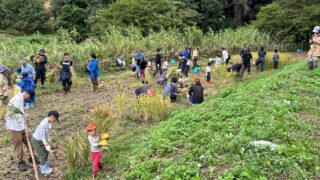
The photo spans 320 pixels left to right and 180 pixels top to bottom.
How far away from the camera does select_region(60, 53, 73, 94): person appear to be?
12.3 meters

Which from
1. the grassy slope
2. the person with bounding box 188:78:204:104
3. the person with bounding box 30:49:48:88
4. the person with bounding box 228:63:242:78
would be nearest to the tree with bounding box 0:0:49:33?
the person with bounding box 30:49:48:88

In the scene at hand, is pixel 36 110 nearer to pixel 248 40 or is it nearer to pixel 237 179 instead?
pixel 237 179

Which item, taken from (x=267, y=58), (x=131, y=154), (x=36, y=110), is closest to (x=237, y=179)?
(x=131, y=154)

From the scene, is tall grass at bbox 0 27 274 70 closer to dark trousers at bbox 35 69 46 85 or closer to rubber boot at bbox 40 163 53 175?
dark trousers at bbox 35 69 46 85

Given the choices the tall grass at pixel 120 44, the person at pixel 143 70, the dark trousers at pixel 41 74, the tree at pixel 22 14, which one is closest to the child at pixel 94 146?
the dark trousers at pixel 41 74

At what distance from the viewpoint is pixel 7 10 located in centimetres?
3506

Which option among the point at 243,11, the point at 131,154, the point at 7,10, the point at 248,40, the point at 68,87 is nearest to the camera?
the point at 131,154

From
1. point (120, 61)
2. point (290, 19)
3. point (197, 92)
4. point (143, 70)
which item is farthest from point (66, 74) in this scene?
point (290, 19)

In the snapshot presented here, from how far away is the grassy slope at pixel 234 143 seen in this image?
533 centimetres

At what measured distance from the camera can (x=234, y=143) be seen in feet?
19.5

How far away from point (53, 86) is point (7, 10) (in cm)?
2481

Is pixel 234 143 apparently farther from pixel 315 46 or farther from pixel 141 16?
pixel 141 16

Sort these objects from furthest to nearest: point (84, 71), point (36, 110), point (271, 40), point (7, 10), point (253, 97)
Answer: point (7, 10)
point (271, 40)
point (84, 71)
point (36, 110)
point (253, 97)

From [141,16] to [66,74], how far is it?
554 inches
